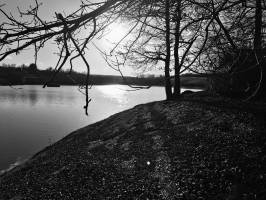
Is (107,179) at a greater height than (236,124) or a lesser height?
lesser

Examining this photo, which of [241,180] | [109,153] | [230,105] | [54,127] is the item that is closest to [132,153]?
[109,153]

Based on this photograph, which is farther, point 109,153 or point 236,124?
point 109,153

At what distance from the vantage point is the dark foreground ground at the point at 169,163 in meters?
7.15

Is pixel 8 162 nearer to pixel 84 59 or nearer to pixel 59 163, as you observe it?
pixel 59 163

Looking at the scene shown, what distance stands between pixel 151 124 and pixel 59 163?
4.10 meters

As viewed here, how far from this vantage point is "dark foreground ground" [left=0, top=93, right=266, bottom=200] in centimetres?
715

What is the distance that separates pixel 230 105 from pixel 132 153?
4.92 m

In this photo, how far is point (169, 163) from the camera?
858 cm

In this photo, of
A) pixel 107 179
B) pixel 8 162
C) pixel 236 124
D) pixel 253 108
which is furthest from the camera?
pixel 8 162

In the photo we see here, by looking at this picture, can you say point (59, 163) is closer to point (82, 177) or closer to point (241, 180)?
point (82, 177)

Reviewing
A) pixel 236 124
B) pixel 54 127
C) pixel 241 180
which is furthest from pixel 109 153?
pixel 54 127

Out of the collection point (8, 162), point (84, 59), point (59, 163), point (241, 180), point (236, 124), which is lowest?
point (8, 162)

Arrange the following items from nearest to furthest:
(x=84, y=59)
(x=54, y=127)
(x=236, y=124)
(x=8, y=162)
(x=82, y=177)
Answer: (x=84, y=59) < (x=82, y=177) < (x=236, y=124) < (x=8, y=162) < (x=54, y=127)

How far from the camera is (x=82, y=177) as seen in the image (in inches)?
368
